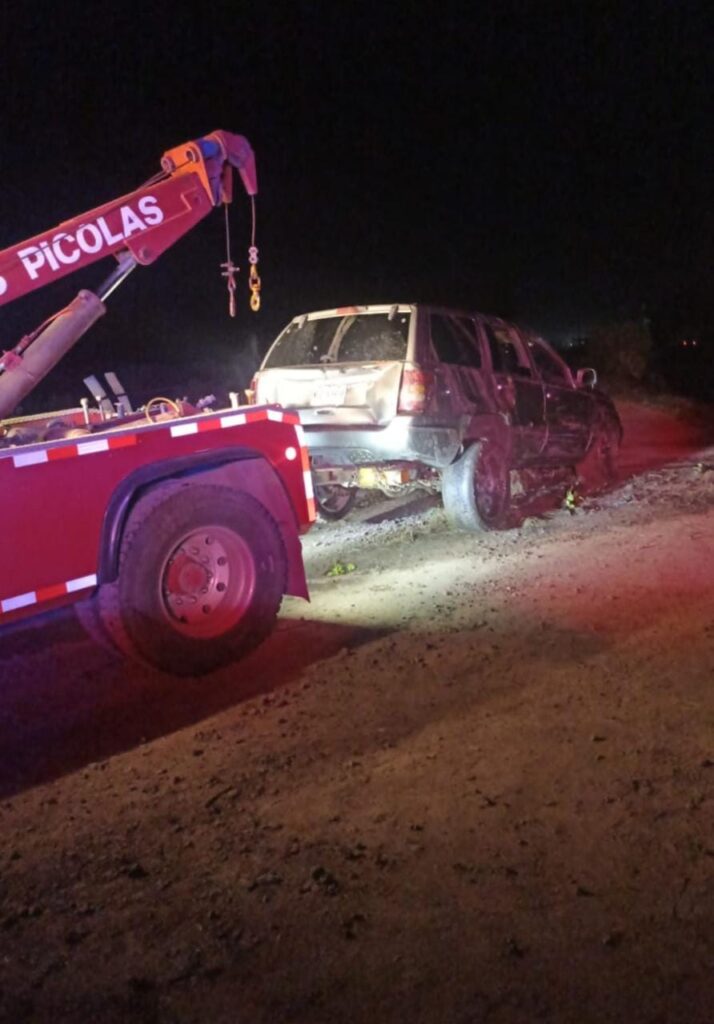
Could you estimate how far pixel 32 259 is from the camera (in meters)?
6.03

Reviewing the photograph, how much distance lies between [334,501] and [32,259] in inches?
208

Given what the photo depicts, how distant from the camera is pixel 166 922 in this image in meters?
3.29

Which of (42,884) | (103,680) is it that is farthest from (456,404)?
(42,884)

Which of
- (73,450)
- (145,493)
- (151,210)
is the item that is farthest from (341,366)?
(73,450)

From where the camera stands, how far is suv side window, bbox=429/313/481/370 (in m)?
9.05

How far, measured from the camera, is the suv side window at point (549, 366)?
36.0 feet

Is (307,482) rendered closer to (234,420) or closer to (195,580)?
(234,420)

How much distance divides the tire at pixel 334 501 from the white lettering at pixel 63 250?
4.54 metres

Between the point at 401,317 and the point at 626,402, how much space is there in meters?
21.0

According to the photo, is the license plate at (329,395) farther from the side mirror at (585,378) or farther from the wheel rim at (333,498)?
the side mirror at (585,378)

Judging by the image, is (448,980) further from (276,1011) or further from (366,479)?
(366,479)

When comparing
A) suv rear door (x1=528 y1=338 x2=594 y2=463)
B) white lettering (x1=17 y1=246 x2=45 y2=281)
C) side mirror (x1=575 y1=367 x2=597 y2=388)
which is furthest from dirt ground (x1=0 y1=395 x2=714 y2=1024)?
side mirror (x1=575 y1=367 x2=597 y2=388)

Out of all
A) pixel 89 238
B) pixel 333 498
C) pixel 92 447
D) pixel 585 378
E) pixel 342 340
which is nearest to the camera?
pixel 92 447

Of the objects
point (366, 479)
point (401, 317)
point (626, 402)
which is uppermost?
point (401, 317)
